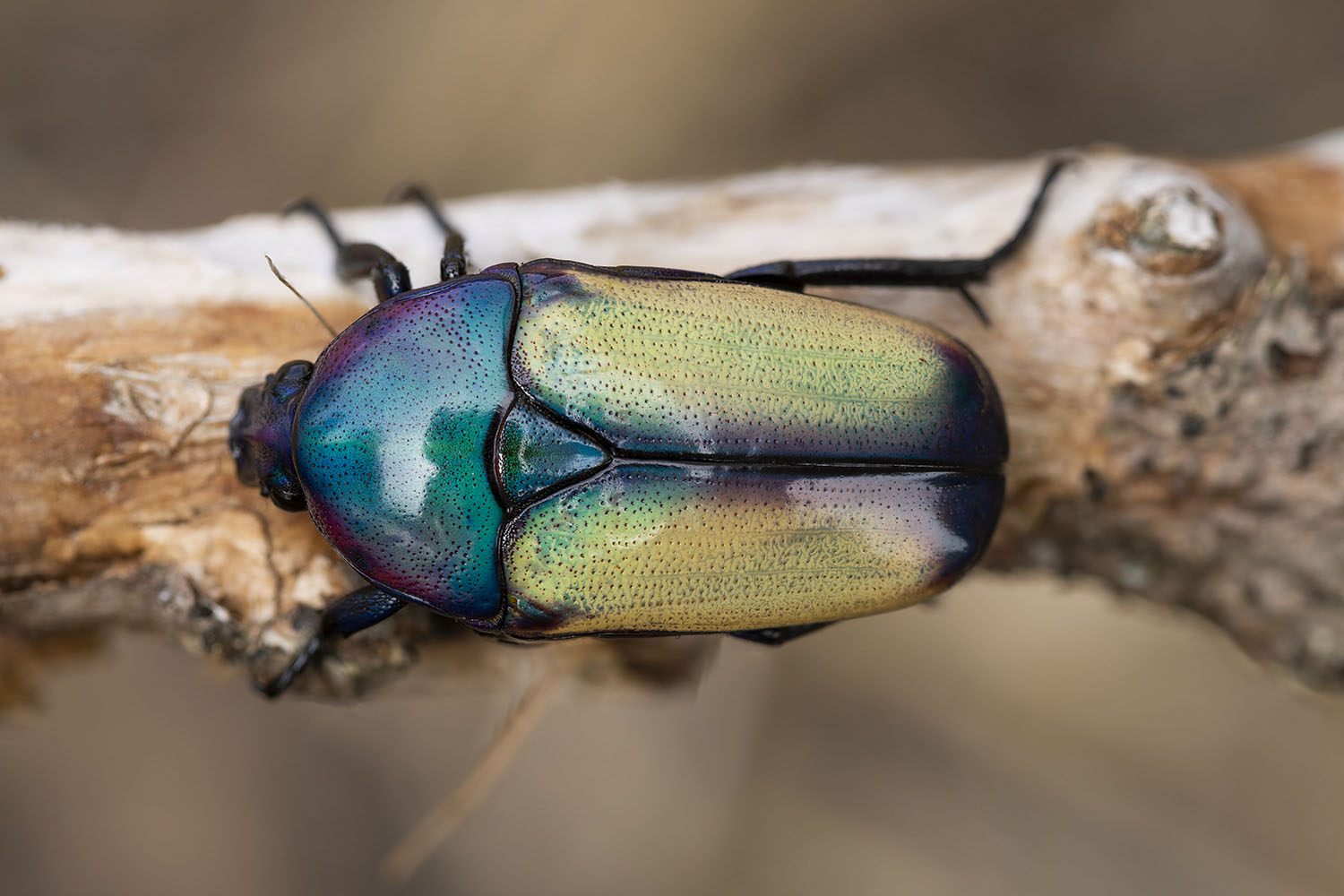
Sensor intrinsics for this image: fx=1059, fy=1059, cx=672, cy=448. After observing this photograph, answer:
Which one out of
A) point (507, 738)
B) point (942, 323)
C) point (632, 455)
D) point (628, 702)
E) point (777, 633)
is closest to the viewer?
point (632, 455)

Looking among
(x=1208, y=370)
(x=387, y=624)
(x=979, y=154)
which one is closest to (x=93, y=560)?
(x=387, y=624)

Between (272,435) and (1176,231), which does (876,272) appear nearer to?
(1176,231)

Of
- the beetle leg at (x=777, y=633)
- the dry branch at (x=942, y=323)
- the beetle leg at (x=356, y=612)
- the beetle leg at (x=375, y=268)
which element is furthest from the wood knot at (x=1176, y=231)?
the beetle leg at (x=356, y=612)

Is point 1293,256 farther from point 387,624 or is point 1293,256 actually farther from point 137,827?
point 137,827

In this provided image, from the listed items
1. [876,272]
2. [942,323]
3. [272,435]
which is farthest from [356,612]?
[942,323]

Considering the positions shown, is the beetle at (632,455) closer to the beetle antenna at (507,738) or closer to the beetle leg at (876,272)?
the beetle leg at (876,272)
